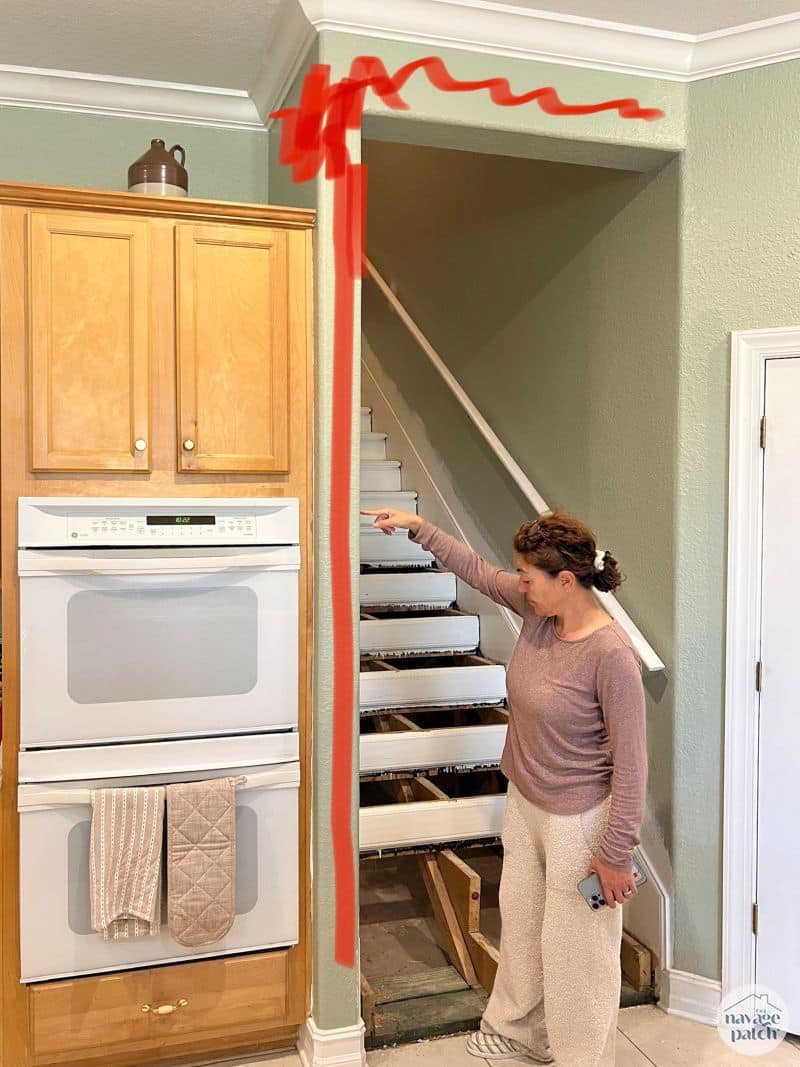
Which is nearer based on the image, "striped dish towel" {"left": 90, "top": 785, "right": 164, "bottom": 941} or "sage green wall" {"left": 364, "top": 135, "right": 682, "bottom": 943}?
"striped dish towel" {"left": 90, "top": 785, "right": 164, "bottom": 941}

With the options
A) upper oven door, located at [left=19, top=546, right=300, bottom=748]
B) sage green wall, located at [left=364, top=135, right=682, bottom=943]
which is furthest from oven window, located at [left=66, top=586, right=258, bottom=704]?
sage green wall, located at [left=364, top=135, right=682, bottom=943]

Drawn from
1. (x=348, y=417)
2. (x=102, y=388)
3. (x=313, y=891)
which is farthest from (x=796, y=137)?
(x=313, y=891)

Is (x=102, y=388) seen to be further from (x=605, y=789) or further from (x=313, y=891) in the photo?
(x=605, y=789)

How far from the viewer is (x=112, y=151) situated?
104 inches

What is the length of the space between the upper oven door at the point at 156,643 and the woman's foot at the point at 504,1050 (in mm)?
958

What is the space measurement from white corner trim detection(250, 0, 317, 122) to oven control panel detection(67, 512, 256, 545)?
1.16 metres

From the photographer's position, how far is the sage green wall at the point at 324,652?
2.31m

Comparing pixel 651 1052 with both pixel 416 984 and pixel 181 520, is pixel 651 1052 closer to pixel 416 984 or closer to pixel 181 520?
pixel 416 984

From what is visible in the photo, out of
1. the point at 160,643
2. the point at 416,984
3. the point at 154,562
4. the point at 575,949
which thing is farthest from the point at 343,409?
the point at 416,984

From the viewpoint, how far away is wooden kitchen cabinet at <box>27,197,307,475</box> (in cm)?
216

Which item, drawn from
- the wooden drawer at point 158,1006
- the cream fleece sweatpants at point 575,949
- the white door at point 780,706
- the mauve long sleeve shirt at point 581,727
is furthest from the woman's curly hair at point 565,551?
the wooden drawer at point 158,1006

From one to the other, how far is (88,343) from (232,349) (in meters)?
0.33

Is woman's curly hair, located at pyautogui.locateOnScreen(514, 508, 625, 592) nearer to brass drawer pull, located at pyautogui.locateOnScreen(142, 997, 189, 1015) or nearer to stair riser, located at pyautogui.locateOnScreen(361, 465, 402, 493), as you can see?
brass drawer pull, located at pyautogui.locateOnScreen(142, 997, 189, 1015)

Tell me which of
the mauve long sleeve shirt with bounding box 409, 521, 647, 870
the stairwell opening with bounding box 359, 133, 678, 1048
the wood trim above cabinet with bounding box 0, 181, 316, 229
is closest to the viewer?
the mauve long sleeve shirt with bounding box 409, 521, 647, 870
